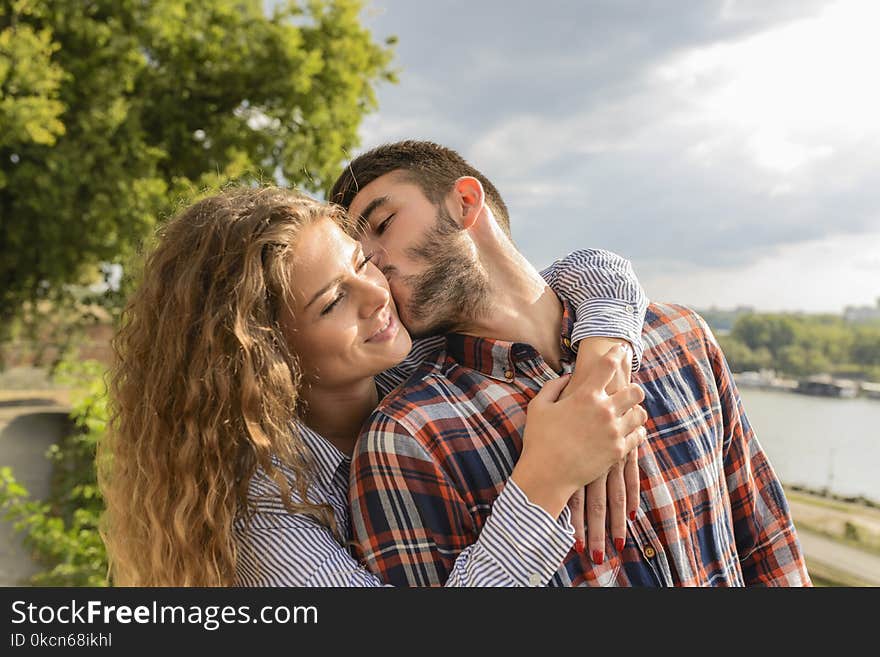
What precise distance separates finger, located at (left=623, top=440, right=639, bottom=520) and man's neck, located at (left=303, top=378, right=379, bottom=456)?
0.60m

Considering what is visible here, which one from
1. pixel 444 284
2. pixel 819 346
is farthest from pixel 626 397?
pixel 819 346

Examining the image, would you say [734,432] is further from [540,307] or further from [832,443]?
[832,443]

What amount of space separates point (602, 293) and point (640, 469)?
18.8 inches

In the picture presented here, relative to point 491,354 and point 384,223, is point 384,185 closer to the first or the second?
point 384,223

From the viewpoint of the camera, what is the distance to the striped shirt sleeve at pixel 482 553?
1.43 m

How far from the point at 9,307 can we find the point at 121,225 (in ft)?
7.87

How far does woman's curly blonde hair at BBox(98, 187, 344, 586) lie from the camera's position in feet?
5.31

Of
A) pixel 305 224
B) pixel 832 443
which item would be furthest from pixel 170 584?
pixel 832 443

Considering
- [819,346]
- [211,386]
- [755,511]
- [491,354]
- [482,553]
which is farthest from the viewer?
[819,346]

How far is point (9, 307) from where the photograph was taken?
9516 millimetres

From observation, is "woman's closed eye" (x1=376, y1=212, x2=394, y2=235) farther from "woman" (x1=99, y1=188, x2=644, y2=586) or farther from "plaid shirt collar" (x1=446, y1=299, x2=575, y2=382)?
"plaid shirt collar" (x1=446, y1=299, x2=575, y2=382)

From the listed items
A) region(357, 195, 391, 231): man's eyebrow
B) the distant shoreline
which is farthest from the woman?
the distant shoreline

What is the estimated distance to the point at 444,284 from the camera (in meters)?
1.84

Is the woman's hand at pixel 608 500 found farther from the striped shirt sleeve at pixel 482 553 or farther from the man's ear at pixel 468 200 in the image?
the man's ear at pixel 468 200
